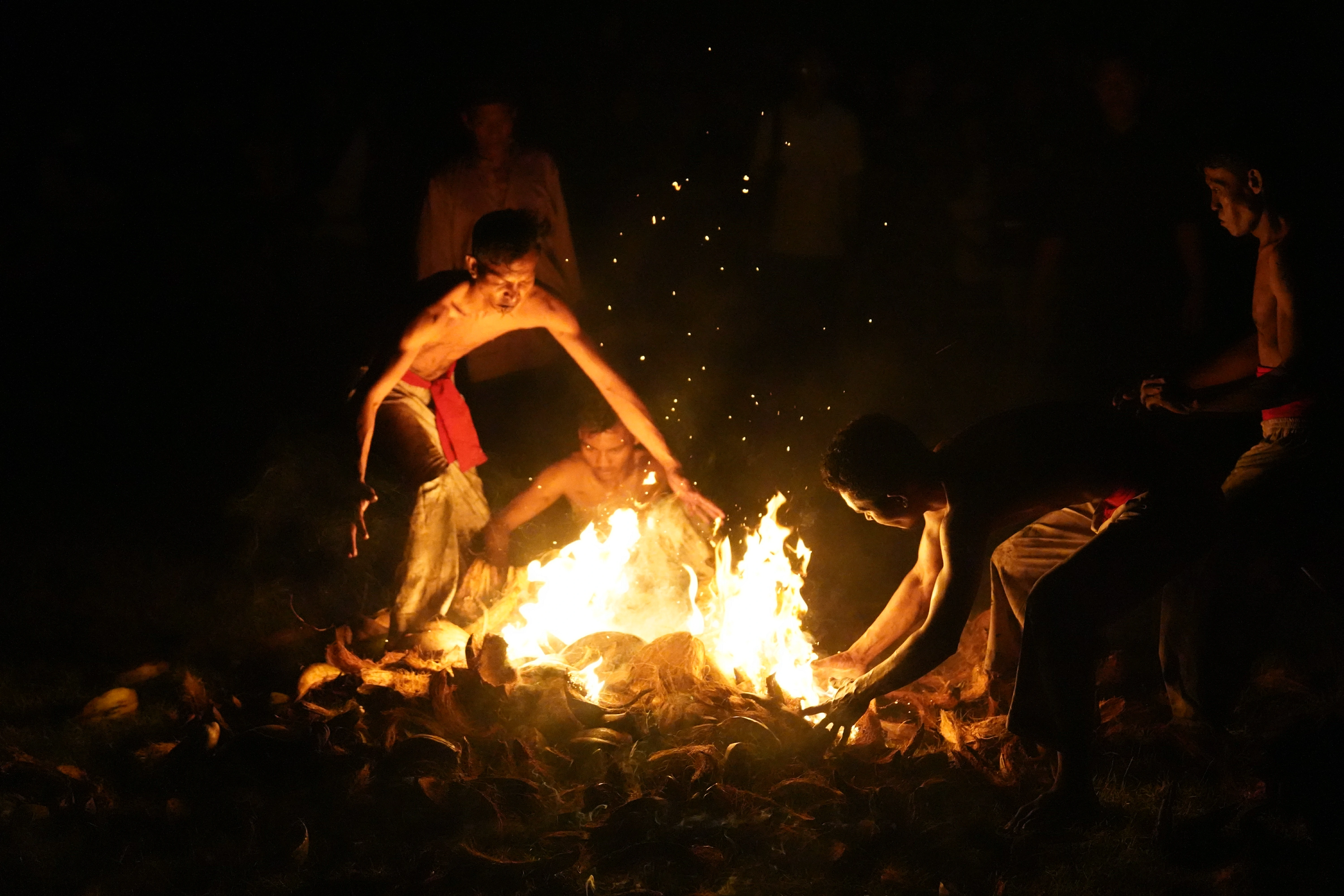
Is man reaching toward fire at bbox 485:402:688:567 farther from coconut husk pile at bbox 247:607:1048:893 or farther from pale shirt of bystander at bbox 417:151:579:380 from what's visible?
coconut husk pile at bbox 247:607:1048:893

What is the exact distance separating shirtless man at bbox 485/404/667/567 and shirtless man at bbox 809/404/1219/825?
241 centimetres

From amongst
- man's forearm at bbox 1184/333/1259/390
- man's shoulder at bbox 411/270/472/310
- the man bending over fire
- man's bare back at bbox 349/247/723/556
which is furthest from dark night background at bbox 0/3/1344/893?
man's forearm at bbox 1184/333/1259/390

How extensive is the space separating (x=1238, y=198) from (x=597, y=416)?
12.6 ft

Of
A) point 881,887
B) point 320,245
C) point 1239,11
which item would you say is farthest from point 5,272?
point 1239,11

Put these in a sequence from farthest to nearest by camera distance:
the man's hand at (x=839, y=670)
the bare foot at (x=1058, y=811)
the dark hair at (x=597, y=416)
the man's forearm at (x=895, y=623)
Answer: the dark hair at (x=597, y=416) < the man's hand at (x=839, y=670) < the man's forearm at (x=895, y=623) < the bare foot at (x=1058, y=811)

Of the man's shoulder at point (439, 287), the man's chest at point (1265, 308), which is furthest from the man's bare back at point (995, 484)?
the man's shoulder at point (439, 287)

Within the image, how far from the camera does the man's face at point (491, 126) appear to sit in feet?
22.9

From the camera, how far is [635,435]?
6820mm

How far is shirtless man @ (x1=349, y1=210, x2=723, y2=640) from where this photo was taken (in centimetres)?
611

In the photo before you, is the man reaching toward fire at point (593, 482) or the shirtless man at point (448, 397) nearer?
the shirtless man at point (448, 397)

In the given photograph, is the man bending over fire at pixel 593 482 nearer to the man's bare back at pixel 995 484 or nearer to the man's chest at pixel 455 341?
the man's chest at pixel 455 341

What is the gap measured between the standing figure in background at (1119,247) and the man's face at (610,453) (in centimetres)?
282

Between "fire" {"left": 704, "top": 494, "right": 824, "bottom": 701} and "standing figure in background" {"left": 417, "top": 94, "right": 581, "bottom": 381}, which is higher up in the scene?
"standing figure in background" {"left": 417, "top": 94, "right": 581, "bottom": 381}

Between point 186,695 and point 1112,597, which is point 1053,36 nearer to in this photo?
point 1112,597
